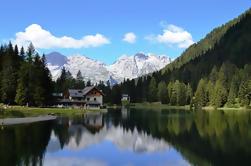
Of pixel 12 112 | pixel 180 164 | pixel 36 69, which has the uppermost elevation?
pixel 36 69

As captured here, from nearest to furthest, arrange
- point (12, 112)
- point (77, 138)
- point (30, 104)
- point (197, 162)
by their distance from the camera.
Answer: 1. point (197, 162)
2. point (77, 138)
3. point (12, 112)
4. point (30, 104)

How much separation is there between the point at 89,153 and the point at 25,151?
8.76 m

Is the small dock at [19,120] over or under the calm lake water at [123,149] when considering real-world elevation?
over

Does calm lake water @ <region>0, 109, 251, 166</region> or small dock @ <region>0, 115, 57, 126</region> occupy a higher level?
small dock @ <region>0, 115, 57, 126</region>

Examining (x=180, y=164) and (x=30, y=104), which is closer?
(x=180, y=164)

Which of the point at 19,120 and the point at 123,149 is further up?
the point at 19,120

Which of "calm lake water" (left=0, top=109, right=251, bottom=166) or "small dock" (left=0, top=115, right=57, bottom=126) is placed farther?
"small dock" (left=0, top=115, right=57, bottom=126)

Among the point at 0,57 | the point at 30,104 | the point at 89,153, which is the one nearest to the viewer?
the point at 89,153

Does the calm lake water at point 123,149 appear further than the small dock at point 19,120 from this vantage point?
No

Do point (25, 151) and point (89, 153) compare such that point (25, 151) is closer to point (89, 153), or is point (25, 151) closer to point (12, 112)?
point (89, 153)

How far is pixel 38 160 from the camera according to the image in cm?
4481

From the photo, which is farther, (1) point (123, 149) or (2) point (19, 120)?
(2) point (19, 120)

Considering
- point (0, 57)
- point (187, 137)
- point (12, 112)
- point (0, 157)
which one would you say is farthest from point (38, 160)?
point (0, 57)

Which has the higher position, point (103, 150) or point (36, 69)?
point (36, 69)
